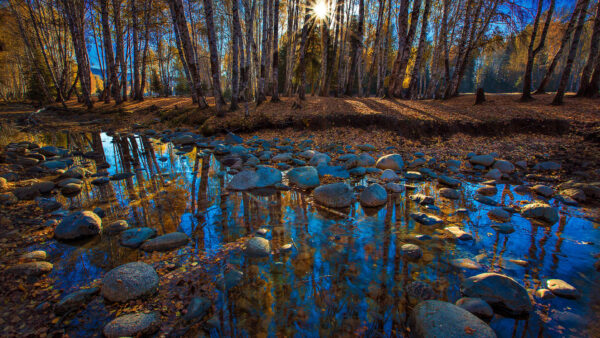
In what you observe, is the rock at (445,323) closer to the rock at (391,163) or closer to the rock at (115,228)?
the rock at (115,228)

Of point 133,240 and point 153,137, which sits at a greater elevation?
point 153,137

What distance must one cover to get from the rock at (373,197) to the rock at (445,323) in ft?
7.45

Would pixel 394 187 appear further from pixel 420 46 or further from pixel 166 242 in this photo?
pixel 420 46

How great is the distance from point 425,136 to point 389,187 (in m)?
4.39

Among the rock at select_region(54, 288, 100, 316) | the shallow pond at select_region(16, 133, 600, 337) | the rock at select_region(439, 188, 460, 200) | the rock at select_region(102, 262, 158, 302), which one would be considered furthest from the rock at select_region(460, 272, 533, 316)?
the rock at select_region(54, 288, 100, 316)

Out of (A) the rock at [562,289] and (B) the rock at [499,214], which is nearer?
(A) the rock at [562,289]

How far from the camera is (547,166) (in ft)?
20.2

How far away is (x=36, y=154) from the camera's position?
276 inches

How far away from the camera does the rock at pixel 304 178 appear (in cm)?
520

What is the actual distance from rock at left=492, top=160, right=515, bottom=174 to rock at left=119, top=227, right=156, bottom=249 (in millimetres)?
→ 7394

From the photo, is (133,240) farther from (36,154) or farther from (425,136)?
(425,136)

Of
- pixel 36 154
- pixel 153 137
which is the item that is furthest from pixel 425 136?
pixel 36 154

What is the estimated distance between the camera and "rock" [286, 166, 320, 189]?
5199 mm

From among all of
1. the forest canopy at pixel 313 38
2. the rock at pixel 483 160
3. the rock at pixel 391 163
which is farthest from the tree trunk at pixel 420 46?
the rock at pixel 391 163
